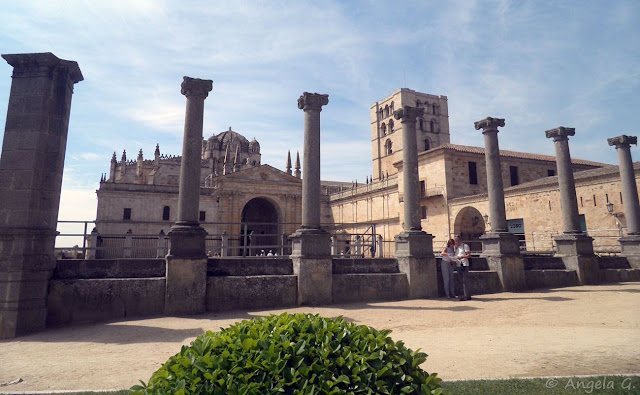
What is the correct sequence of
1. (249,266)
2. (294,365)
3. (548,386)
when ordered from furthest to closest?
(249,266), (548,386), (294,365)

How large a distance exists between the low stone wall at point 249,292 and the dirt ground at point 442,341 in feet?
1.57

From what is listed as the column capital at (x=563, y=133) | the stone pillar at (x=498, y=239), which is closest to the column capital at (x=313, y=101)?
the stone pillar at (x=498, y=239)

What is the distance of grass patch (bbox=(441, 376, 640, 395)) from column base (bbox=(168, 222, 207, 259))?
6.53 meters

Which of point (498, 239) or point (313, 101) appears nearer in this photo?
A: point (313, 101)

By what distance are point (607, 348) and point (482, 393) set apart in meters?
3.22

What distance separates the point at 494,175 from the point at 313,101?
7127mm

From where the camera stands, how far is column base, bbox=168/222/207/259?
8.73 m

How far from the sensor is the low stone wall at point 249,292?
877 centimetres

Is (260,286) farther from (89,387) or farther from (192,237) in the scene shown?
(89,387)

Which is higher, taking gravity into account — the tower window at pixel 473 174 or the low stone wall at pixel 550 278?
the tower window at pixel 473 174

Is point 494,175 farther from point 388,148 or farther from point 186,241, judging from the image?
point 388,148

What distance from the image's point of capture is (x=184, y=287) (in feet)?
27.9

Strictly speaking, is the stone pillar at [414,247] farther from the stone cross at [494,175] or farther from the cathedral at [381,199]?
the cathedral at [381,199]

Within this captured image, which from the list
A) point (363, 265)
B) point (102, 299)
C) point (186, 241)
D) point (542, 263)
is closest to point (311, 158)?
point (363, 265)
